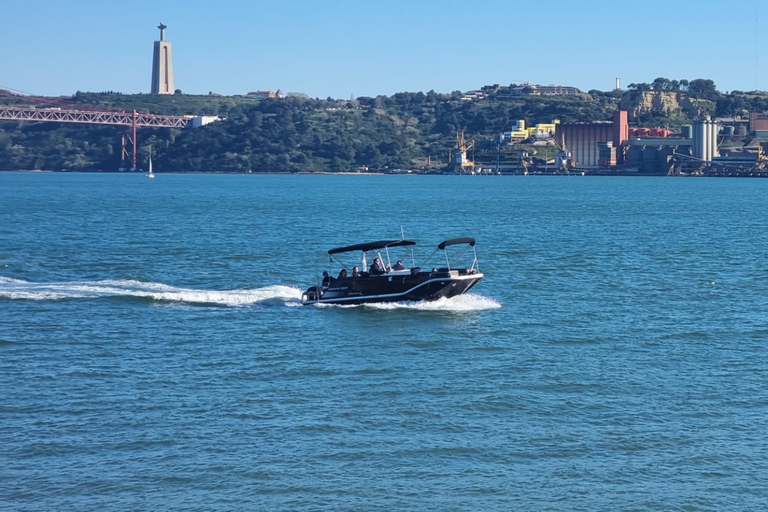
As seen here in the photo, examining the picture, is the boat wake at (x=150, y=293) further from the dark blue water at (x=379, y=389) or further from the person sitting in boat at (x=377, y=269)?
the person sitting in boat at (x=377, y=269)

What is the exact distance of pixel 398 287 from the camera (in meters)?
34.4

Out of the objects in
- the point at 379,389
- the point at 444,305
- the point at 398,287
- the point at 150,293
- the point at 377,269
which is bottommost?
the point at 379,389

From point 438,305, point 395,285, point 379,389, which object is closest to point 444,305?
point 438,305

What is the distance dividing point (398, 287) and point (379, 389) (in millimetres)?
10934

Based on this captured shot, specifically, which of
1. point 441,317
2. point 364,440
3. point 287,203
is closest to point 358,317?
point 441,317

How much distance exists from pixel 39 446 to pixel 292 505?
17.6 ft

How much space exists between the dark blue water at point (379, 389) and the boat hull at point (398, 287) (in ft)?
2.01

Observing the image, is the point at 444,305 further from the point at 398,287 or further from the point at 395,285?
the point at 395,285

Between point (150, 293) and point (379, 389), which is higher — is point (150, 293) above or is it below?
above

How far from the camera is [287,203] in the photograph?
10700 cm

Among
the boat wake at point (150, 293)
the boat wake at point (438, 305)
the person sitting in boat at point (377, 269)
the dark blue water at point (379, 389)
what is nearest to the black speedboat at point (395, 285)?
the person sitting in boat at point (377, 269)

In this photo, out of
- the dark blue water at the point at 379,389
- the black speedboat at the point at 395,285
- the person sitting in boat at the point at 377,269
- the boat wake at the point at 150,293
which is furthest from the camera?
the boat wake at the point at 150,293

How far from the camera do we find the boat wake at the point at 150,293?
3566cm

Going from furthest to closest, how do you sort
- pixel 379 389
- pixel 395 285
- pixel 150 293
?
pixel 150 293
pixel 395 285
pixel 379 389
